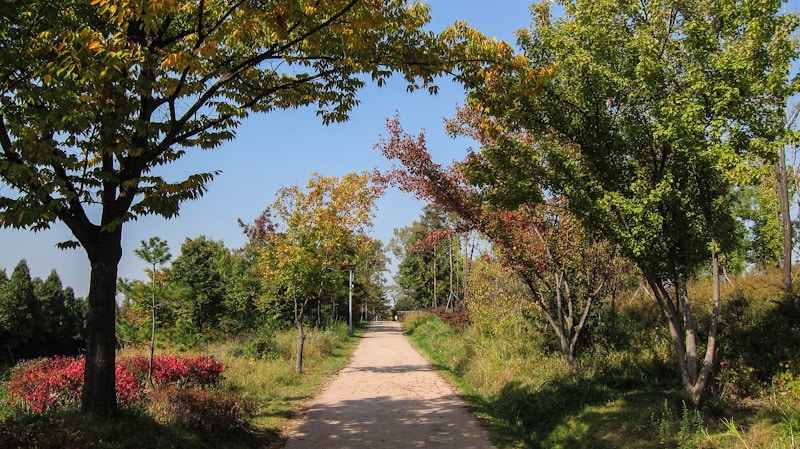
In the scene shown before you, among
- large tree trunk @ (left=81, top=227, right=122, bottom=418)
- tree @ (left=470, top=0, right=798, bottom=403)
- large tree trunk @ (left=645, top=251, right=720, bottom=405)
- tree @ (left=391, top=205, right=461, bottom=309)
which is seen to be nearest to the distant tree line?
large tree trunk @ (left=81, top=227, right=122, bottom=418)

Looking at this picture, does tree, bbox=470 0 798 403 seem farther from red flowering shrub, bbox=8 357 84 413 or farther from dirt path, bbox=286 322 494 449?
red flowering shrub, bbox=8 357 84 413

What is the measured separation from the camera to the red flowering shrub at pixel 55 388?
24.9 feet

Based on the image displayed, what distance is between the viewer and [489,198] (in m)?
8.77

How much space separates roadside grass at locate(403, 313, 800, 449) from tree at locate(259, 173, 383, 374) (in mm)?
4651

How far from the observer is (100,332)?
580 cm

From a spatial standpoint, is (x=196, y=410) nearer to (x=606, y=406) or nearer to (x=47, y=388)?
(x=47, y=388)

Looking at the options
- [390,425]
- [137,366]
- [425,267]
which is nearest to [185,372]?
[137,366]

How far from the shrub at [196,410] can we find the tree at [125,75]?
4.48 feet

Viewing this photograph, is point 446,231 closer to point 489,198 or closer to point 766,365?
point 489,198

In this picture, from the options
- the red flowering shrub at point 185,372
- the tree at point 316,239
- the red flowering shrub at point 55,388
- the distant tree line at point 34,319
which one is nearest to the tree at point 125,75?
the red flowering shrub at point 55,388

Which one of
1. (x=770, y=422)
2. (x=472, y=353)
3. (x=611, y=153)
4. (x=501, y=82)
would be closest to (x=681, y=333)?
(x=770, y=422)

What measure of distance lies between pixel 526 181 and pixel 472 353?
941cm

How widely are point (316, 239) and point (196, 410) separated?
827 centimetres

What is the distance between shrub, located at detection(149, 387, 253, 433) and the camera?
707 cm
